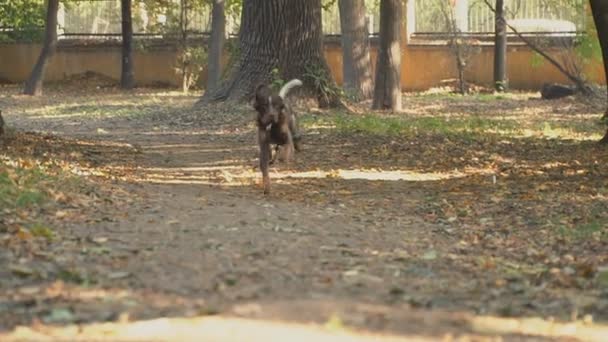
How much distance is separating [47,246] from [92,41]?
1191 inches

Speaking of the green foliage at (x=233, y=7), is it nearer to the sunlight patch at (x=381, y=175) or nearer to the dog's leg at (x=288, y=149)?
the sunlight patch at (x=381, y=175)

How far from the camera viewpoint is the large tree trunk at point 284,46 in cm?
2083

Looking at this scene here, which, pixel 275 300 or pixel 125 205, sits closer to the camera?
pixel 275 300

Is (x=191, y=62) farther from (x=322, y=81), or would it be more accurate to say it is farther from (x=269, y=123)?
(x=269, y=123)

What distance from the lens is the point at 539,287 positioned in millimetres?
7203

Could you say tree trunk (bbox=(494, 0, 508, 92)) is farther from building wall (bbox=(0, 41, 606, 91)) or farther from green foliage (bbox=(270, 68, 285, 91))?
green foliage (bbox=(270, 68, 285, 91))

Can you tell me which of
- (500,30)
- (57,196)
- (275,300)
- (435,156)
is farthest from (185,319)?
(500,30)

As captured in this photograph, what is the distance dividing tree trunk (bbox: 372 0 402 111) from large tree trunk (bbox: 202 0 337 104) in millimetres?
2129

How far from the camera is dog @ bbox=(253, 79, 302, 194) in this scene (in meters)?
11.5

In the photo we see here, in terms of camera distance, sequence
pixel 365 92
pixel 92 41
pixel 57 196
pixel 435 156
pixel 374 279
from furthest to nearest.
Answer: pixel 92 41
pixel 365 92
pixel 435 156
pixel 57 196
pixel 374 279

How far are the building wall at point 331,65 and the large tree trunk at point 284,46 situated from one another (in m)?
12.7

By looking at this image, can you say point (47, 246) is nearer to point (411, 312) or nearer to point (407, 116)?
point (411, 312)

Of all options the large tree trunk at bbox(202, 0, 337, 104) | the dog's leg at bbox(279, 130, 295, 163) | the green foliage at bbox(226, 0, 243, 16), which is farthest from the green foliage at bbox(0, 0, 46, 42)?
the dog's leg at bbox(279, 130, 295, 163)

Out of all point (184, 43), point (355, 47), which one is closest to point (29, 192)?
point (355, 47)
